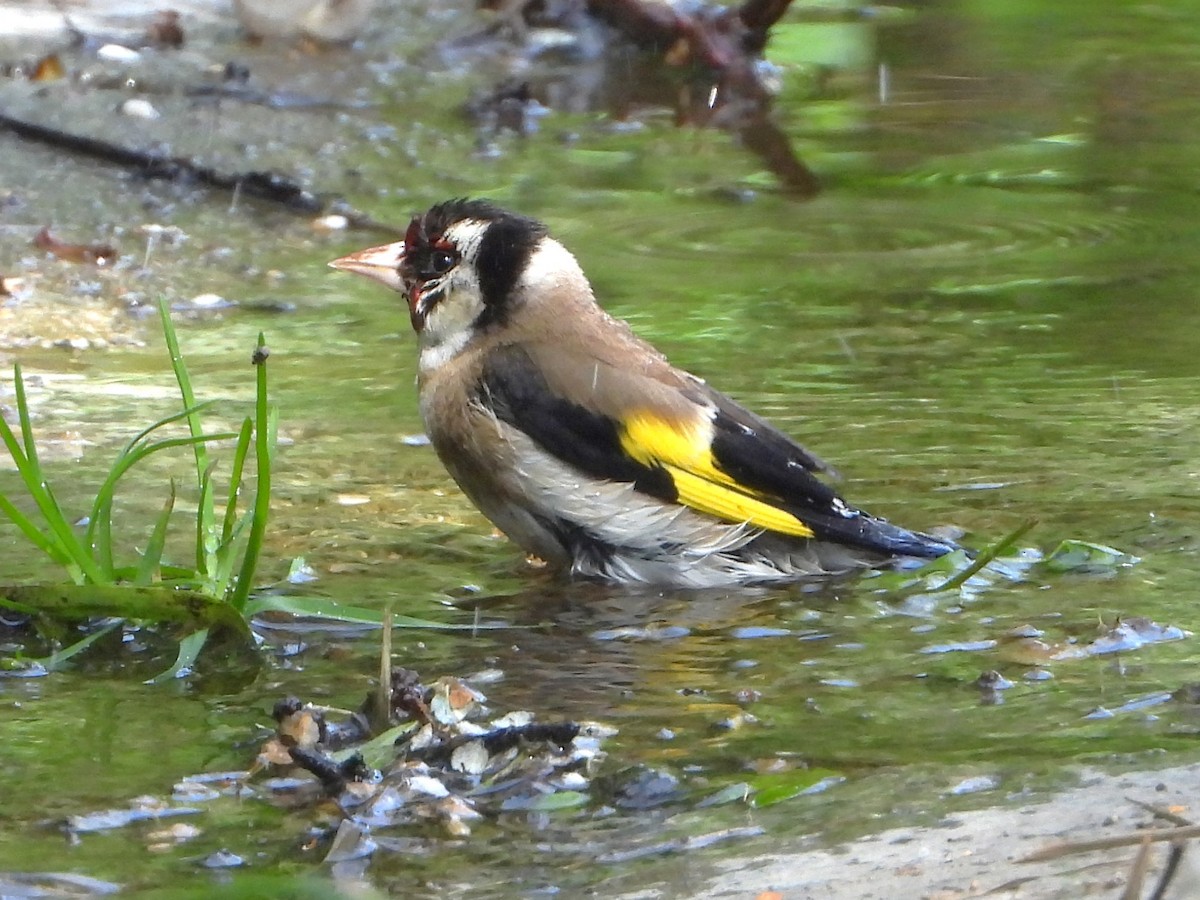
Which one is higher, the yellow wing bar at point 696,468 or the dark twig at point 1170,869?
the dark twig at point 1170,869

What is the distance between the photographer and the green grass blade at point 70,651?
3.44 m

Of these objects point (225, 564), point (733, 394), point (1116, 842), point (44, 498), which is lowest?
point (733, 394)

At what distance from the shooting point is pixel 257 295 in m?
6.27

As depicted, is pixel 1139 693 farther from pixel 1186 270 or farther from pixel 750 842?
pixel 1186 270

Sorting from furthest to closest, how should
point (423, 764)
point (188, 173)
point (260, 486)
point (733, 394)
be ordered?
point (188, 173) → point (733, 394) → point (260, 486) → point (423, 764)

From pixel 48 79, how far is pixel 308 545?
185 inches


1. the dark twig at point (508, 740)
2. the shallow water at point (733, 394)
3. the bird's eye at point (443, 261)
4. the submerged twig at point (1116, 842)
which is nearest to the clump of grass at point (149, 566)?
the shallow water at point (733, 394)

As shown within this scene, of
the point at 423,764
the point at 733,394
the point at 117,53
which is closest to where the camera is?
the point at 423,764

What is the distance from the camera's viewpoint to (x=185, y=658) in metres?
3.43

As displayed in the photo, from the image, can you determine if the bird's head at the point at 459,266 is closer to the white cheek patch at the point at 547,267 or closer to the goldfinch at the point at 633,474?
the white cheek patch at the point at 547,267

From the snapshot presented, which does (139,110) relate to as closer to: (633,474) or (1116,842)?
(633,474)

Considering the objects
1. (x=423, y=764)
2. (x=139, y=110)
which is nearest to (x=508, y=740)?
(x=423, y=764)

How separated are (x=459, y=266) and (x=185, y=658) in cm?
161

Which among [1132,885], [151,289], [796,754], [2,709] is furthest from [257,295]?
[1132,885]
